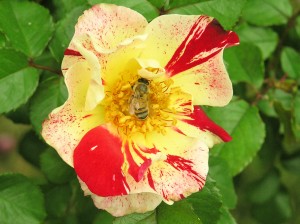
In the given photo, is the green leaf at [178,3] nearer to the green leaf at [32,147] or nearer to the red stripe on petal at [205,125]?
the red stripe on petal at [205,125]

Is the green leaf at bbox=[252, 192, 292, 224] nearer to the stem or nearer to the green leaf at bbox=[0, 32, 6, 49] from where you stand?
the stem

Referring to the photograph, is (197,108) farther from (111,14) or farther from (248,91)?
(248,91)

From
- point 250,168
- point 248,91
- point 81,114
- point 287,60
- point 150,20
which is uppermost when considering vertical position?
point 150,20

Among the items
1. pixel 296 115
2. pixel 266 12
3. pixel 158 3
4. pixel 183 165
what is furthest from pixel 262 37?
pixel 183 165

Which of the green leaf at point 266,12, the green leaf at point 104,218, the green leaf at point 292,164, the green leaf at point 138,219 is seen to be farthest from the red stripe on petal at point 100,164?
the green leaf at point 292,164

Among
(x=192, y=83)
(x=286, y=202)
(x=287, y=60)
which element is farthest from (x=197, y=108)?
(x=286, y=202)

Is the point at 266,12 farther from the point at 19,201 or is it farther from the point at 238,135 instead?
the point at 19,201

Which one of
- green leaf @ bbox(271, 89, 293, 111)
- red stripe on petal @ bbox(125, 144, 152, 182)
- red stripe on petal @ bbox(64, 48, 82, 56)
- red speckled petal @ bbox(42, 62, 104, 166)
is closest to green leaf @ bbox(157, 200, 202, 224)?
red stripe on petal @ bbox(125, 144, 152, 182)
